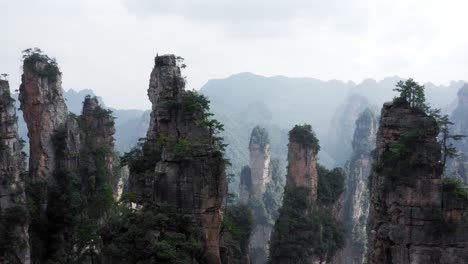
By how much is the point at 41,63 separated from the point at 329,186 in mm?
25624

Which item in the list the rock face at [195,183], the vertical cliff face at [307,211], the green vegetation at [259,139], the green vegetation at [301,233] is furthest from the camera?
the green vegetation at [259,139]

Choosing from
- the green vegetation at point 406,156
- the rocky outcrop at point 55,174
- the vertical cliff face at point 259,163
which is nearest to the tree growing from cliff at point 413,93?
the green vegetation at point 406,156

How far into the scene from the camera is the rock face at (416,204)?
19.7 metres

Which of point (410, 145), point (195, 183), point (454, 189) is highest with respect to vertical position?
point (410, 145)

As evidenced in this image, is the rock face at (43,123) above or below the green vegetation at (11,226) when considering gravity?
above

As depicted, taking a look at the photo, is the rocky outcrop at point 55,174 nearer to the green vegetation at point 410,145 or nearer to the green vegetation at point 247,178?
the green vegetation at point 410,145

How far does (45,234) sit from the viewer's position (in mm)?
29844

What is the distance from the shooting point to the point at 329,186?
41.3 metres

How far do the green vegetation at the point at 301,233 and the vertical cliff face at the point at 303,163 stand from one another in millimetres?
788

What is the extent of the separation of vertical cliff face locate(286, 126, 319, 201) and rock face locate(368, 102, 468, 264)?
16.7 m

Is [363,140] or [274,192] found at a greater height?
[363,140]

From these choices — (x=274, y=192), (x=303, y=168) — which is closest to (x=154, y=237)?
(x=303, y=168)

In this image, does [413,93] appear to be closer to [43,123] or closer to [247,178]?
[43,123]

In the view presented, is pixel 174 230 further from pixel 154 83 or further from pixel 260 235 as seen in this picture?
pixel 260 235
